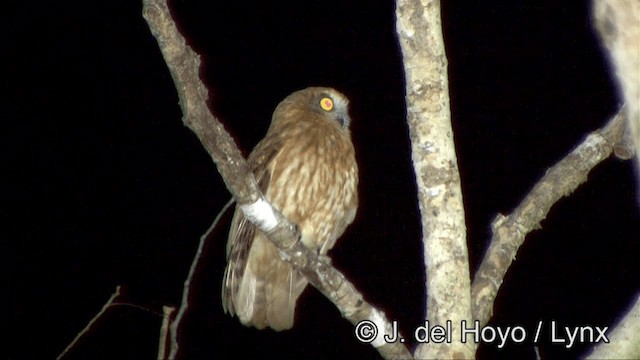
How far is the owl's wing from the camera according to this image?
359 centimetres

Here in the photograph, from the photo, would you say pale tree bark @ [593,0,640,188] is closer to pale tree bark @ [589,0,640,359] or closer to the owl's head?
pale tree bark @ [589,0,640,359]

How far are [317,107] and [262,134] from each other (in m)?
2.24

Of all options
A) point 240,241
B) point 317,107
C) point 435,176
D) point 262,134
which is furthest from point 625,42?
point 262,134

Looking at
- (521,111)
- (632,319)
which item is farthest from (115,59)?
(632,319)

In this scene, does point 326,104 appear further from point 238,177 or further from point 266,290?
point 238,177

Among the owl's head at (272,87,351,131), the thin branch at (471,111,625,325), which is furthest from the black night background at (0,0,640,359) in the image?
the thin branch at (471,111,625,325)

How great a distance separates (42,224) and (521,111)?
151 inches

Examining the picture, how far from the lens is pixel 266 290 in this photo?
3.85m

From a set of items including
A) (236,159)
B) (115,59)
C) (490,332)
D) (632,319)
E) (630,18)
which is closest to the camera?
(630,18)

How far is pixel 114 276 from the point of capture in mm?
6090

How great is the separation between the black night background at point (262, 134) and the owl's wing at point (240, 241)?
5.95 feet

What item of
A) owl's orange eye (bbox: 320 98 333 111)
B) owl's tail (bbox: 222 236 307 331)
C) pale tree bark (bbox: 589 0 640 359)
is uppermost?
owl's orange eye (bbox: 320 98 333 111)

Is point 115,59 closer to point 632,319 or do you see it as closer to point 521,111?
point 521,111

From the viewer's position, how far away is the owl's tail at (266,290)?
379 centimetres
